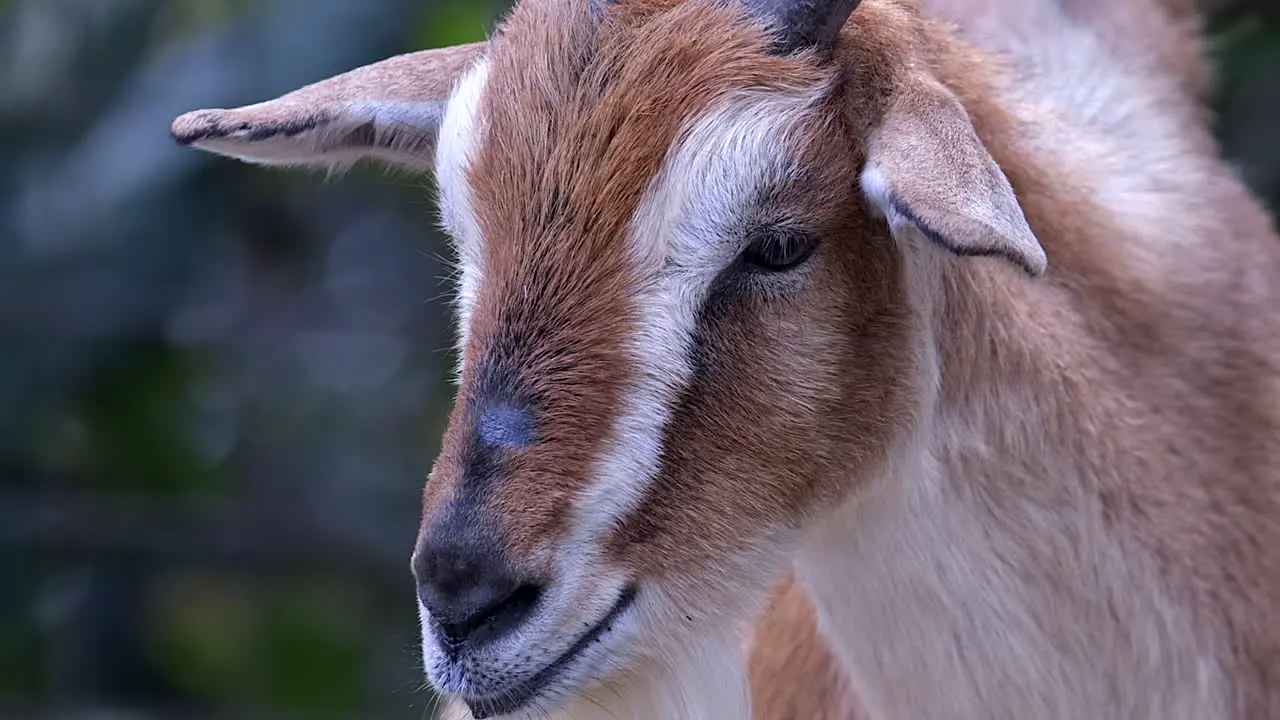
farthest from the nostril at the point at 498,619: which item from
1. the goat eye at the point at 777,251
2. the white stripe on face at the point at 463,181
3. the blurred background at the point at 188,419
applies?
the blurred background at the point at 188,419

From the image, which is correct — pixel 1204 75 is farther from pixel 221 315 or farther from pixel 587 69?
pixel 221 315

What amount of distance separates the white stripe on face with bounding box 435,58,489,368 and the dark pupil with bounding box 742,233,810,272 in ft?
1.10

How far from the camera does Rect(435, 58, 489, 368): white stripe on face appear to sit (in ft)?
7.16

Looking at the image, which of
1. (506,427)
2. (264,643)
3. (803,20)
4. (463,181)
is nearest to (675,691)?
(506,427)

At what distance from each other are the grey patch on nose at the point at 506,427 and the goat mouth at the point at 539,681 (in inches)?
9.1

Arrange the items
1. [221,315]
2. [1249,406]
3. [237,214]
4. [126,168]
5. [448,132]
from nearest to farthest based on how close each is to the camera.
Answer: [448,132] < [1249,406] < [126,168] < [237,214] < [221,315]

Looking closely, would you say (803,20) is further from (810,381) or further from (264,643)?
(264,643)

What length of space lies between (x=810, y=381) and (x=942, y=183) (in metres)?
0.36

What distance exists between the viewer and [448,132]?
2.26 meters

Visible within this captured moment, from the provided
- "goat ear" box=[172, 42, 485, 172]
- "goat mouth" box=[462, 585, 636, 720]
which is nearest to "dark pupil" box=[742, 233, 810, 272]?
"goat mouth" box=[462, 585, 636, 720]

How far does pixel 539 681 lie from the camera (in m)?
2.08

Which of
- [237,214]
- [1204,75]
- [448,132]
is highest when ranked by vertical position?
[448,132]

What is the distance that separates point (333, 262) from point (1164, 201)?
416 cm

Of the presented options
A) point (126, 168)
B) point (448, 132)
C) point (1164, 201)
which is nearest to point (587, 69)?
point (448, 132)
